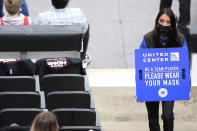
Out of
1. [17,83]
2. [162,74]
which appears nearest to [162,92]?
[162,74]

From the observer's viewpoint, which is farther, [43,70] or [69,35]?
[69,35]

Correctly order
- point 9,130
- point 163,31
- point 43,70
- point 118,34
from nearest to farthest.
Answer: point 9,130, point 163,31, point 43,70, point 118,34

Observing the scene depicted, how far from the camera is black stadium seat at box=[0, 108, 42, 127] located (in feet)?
19.9

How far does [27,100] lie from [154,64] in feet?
4.87

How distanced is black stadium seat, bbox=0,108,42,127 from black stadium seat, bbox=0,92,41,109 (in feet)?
0.83

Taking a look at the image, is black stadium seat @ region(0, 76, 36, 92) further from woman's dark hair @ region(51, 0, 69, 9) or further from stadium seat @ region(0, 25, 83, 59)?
woman's dark hair @ region(51, 0, 69, 9)

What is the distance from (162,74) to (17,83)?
1698 millimetres

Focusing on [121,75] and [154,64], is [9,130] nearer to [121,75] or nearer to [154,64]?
[154,64]

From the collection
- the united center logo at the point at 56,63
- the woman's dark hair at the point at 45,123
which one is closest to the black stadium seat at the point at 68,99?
the united center logo at the point at 56,63

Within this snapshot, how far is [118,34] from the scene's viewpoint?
34.8 feet

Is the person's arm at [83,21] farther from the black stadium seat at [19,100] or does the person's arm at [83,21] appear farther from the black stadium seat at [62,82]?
the black stadium seat at [19,100]

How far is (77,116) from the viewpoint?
6.21m

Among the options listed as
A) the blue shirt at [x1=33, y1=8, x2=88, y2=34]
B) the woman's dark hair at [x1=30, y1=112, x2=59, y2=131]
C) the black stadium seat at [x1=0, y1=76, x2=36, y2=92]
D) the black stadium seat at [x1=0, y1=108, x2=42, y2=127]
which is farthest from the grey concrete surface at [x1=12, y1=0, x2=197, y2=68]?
→ the woman's dark hair at [x1=30, y1=112, x2=59, y2=131]

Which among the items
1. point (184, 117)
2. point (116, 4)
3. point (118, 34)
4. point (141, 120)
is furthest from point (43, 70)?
point (116, 4)
